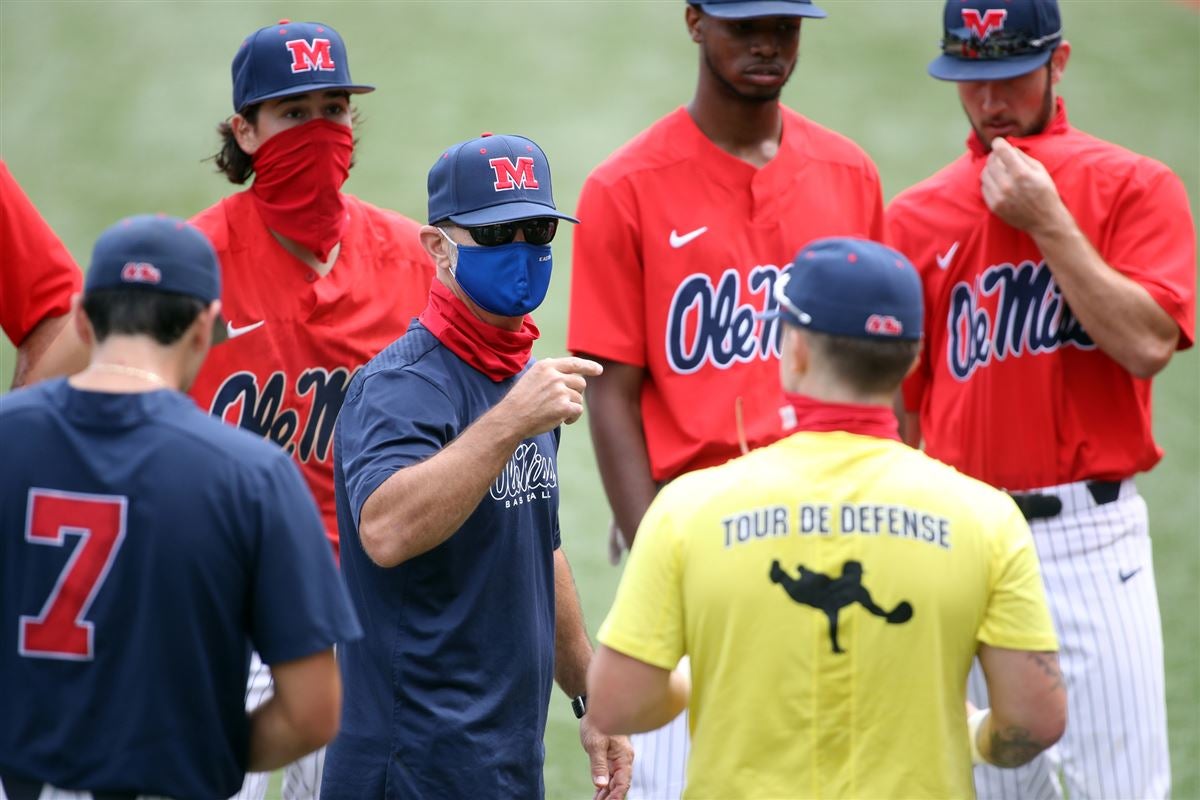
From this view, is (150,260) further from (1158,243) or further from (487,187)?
(1158,243)

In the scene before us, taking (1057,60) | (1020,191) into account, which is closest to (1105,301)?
(1020,191)

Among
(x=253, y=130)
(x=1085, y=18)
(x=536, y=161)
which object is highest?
(x=1085, y=18)

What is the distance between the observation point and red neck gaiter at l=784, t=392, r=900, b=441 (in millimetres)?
3016

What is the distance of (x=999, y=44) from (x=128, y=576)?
10.3 ft

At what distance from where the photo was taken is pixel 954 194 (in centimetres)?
504

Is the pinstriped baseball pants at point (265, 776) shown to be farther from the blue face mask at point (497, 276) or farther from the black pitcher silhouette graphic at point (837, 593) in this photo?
the black pitcher silhouette graphic at point (837, 593)

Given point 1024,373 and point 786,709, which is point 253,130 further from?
point 786,709

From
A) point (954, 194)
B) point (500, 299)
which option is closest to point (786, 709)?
point (500, 299)

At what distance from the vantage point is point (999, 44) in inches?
190

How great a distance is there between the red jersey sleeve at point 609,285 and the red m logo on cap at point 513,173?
2.59ft

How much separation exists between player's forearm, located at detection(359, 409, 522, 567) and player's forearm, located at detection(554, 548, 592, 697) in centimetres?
63

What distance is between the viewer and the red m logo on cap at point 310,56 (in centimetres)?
479

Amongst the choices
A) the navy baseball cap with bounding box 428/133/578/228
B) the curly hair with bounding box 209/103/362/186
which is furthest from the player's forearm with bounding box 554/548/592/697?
the curly hair with bounding box 209/103/362/186

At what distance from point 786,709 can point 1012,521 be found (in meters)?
0.53
